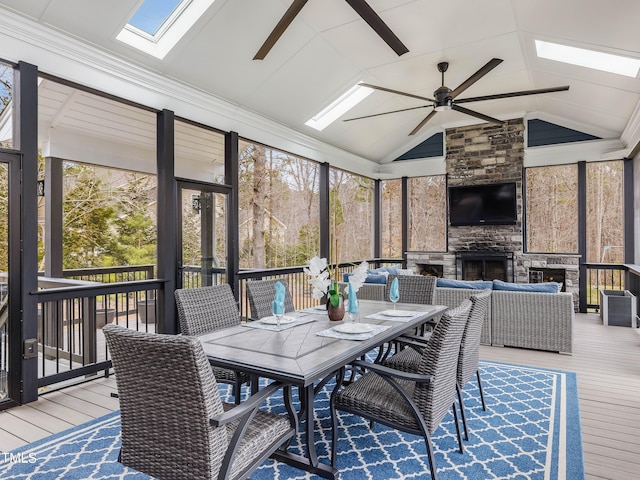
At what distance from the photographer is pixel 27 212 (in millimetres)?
3273

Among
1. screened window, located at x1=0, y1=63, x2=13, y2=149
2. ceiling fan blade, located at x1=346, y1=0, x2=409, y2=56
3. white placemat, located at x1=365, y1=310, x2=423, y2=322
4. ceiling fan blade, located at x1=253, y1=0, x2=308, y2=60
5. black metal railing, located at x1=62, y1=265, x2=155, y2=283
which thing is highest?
ceiling fan blade, located at x1=346, y1=0, x2=409, y2=56

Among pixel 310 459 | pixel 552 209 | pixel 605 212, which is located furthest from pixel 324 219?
pixel 310 459

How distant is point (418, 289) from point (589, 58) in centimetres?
375

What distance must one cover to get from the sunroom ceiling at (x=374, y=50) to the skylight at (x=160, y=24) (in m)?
0.07

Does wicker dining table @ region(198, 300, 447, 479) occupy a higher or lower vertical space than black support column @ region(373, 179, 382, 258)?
lower

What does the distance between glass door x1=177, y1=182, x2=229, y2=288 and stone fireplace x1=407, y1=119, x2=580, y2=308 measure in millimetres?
4988

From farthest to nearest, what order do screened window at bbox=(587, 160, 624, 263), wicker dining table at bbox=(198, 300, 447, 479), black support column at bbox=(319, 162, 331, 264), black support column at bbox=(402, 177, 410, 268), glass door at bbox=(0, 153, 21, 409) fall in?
black support column at bbox=(402, 177, 410, 268)
black support column at bbox=(319, 162, 331, 264)
screened window at bbox=(587, 160, 624, 263)
glass door at bbox=(0, 153, 21, 409)
wicker dining table at bbox=(198, 300, 447, 479)

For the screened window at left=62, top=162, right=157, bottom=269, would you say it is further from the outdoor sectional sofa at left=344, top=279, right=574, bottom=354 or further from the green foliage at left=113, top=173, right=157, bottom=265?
the outdoor sectional sofa at left=344, top=279, right=574, bottom=354

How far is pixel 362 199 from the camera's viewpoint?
948 cm

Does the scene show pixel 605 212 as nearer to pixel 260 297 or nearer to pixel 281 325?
pixel 260 297

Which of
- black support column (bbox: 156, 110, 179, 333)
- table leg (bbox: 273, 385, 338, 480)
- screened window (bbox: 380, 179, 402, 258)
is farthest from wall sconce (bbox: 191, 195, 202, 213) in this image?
screened window (bbox: 380, 179, 402, 258)

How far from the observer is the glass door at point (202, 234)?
4.77m

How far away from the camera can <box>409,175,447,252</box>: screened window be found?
891 cm

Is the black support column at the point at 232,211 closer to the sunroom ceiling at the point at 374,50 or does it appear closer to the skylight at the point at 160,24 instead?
the sunroom ceiling at the point at 374,50
